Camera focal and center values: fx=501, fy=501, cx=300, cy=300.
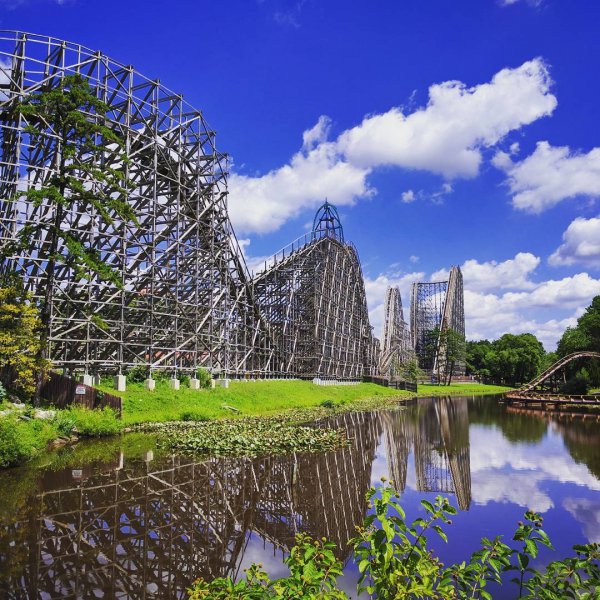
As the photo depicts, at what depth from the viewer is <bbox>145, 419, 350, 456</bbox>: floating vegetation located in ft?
55.2

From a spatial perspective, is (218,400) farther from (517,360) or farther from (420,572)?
(517,360)

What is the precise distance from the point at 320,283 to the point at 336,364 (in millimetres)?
9746

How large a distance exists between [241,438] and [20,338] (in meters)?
8.76

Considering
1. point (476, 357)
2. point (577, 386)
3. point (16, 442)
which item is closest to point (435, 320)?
point (476, 357)

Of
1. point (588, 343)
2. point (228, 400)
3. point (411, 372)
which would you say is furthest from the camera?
point (411, 372)

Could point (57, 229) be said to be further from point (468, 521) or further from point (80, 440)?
point (468, 521)

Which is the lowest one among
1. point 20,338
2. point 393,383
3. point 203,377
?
point 393,383

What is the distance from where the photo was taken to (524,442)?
22266mm

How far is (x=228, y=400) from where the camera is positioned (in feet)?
89.0

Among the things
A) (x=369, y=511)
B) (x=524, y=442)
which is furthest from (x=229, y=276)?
(x=369, y=511)

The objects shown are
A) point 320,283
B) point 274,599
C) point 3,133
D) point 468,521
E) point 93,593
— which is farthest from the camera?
point 320,283

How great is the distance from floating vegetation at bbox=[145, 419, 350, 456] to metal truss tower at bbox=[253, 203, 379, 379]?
2075 centimetres

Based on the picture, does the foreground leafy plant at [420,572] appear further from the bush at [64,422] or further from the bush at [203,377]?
the bush at [203,377]

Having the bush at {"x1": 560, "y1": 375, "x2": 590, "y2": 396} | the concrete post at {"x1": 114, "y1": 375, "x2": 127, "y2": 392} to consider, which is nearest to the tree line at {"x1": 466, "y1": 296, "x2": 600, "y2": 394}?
the bush at {"x1": 560, "y1": 375, "x2": 590, "y2": 396}
